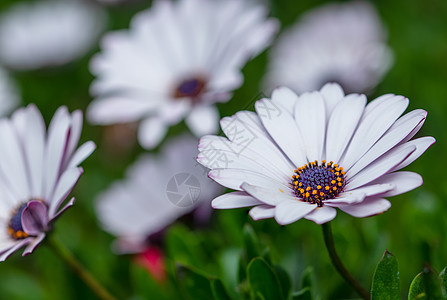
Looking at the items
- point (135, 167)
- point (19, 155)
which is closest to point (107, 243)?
point (135, 167)

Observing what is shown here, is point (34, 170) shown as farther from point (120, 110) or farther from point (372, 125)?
point (372, 125)

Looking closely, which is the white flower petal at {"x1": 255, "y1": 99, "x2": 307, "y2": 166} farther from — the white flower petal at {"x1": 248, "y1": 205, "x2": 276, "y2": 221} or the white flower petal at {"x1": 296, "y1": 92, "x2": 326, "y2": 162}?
the white flower petal at {"x1": 248, "y1": 205, "x2": 276, "y2": 221}

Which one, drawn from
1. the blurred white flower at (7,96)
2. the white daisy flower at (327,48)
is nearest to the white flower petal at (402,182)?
the white daisy flower at (327,48)

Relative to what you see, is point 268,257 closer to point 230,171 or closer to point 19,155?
point 230,171

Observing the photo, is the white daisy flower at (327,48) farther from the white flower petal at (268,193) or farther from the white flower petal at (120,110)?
the white flower petal at (268,193)

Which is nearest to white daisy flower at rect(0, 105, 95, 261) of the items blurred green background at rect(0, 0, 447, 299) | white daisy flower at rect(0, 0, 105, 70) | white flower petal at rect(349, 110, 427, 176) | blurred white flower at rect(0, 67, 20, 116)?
blurred green background at rect(0, 0, 447, 299)

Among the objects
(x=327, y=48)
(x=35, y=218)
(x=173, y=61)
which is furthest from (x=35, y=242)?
(x=327, y=48)
